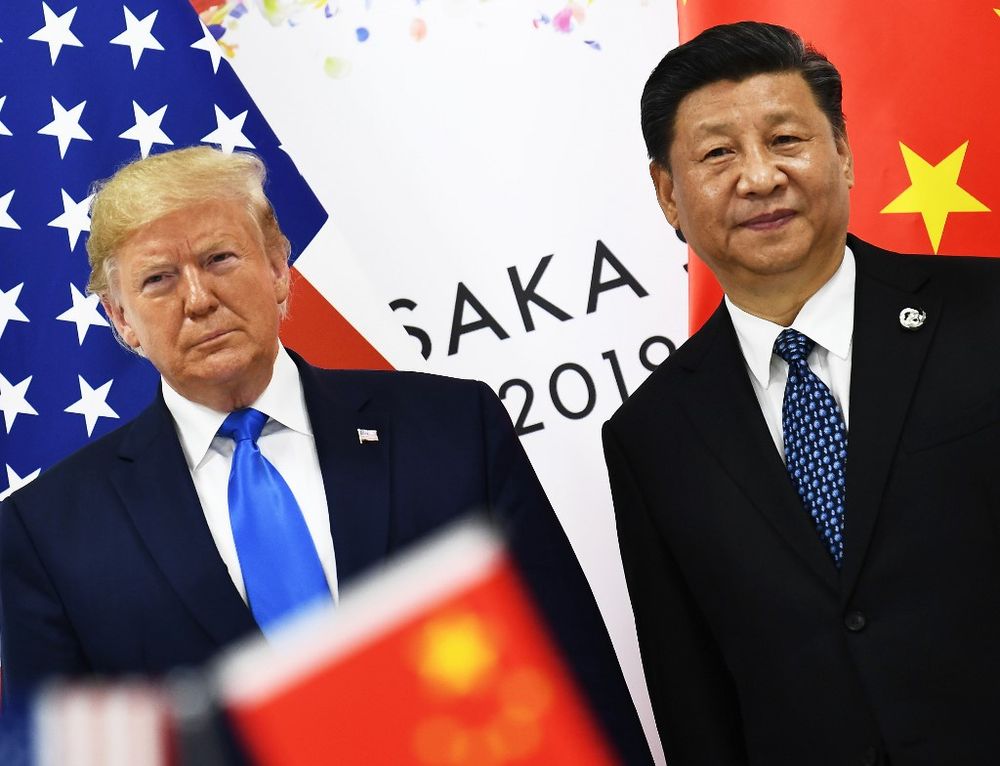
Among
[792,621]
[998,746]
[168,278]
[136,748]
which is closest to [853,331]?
[792,621]

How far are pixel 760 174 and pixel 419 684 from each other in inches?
34.0

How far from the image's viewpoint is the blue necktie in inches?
74.1

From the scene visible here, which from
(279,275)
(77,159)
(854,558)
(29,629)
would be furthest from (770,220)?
(77,159)

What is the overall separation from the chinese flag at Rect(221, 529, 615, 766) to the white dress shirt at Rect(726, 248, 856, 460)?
47 cm

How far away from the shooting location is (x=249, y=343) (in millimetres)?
1961

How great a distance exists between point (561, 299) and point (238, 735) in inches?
51.0

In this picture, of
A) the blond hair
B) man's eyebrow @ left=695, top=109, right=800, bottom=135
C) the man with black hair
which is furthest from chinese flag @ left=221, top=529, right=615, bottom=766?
man's eyebrow @ left=695, top=109, right=800, bottom=135

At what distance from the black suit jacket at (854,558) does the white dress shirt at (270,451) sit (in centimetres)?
49

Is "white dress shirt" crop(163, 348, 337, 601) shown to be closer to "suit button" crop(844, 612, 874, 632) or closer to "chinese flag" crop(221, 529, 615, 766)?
"chinese flag" crop(221, 529, 615, 766)

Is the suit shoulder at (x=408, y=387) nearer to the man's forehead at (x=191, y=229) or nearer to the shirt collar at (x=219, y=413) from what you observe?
the shirt collar at (x=219, y=413)

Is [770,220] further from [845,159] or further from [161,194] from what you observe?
[161,194]

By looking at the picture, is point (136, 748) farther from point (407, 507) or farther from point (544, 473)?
point (544, 473)

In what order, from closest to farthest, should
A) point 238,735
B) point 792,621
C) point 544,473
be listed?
point 238,735 < point 792,621 < point 544,473

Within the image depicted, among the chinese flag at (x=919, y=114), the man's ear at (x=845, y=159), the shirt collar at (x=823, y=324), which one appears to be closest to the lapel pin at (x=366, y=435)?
the shirt collar at (x=823, y=324)
